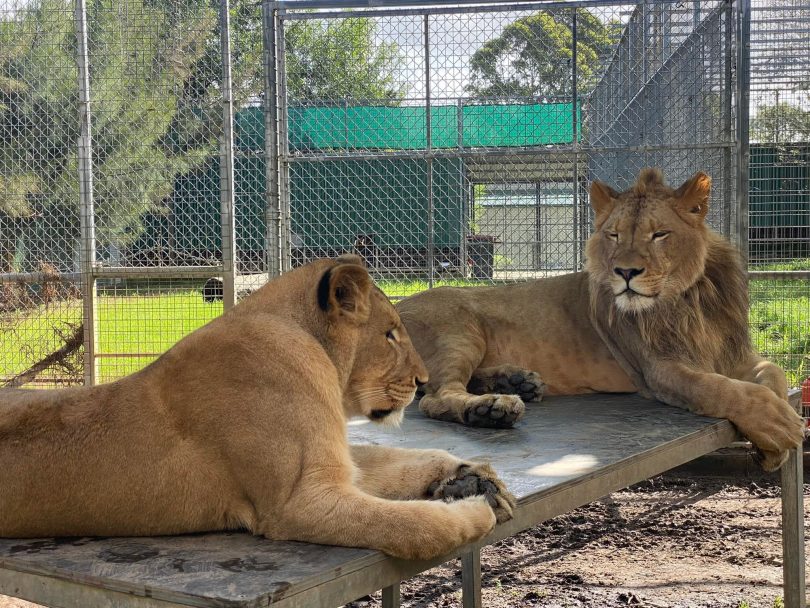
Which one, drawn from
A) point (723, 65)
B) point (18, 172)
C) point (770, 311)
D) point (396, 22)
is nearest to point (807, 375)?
point (770, 311)

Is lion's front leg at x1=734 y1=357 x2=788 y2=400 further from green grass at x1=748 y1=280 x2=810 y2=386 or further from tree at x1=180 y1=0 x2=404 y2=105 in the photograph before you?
tree at x1=180 y1=0 x2=404 y2=105

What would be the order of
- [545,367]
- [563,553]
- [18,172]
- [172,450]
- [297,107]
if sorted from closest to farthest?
[172,450]
[545,367]
[563,553]
[297,107]
[18,172]

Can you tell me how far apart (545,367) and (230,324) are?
8.70ft

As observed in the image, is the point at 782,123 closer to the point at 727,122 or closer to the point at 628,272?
the point at 727,122

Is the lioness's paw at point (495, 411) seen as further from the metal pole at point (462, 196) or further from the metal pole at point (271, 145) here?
the metal pole at point (462, 196)

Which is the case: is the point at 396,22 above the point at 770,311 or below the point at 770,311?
above

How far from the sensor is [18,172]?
28.7 ft

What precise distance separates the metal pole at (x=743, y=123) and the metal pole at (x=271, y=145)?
316 cm

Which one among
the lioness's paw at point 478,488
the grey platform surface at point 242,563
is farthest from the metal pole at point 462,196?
the lioness's paw at point 478,488

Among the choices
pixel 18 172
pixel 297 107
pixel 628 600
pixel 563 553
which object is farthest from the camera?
pixel 18 172

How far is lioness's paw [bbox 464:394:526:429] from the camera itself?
344 cm

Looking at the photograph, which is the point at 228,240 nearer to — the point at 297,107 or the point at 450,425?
the point at 297,107

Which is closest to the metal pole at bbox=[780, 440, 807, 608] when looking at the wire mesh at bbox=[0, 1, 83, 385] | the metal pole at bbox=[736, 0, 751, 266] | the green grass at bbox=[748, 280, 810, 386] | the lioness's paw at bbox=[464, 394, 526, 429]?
the lioness's paw at bbox=[464, 394, 526, 429]

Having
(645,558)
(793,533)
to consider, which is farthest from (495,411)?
(645,558)
